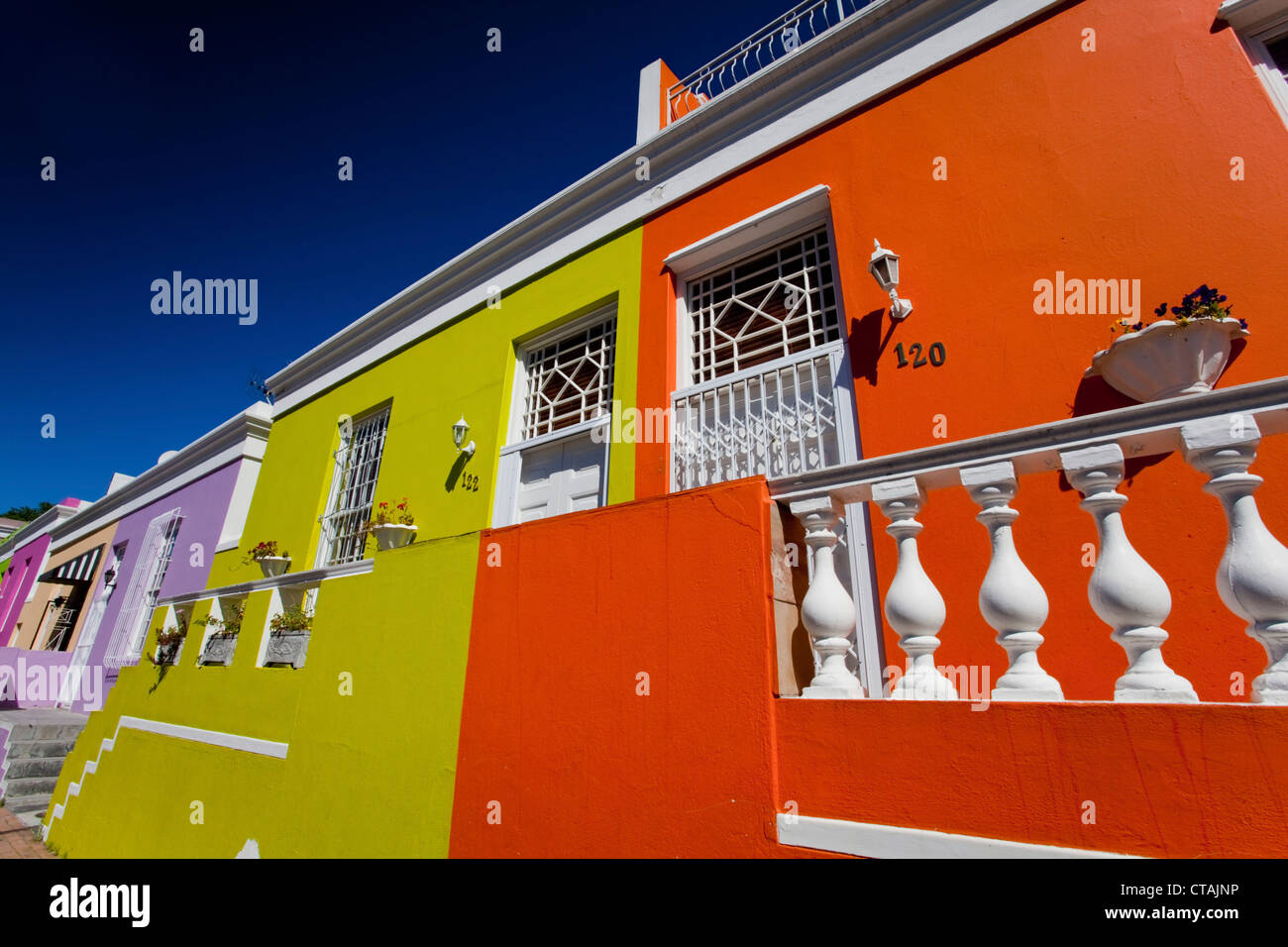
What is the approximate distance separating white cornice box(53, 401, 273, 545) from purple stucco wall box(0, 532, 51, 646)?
209 centimetres

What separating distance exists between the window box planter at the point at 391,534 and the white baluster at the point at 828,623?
488 cm

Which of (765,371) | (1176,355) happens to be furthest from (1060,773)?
(765,371)

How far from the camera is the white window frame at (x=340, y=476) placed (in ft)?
23.9

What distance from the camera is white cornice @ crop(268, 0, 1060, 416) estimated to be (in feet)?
14.1

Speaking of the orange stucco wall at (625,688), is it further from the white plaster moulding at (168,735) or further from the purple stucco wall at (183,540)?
the purple stucco wall at (183,540)

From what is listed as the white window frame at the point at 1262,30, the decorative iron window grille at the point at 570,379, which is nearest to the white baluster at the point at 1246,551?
the white window frame at the point at 1262,30

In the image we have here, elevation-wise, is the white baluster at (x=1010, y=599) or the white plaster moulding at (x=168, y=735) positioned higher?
the white baluster at (x=1010, y=599)

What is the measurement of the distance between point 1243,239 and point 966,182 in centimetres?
144

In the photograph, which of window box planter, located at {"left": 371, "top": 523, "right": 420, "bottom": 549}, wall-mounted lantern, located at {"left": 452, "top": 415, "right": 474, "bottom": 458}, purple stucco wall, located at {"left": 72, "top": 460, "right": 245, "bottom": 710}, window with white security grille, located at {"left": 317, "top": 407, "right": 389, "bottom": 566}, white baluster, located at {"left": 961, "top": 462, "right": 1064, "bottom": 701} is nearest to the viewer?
white baluster, located at {"left": 961, "top": 462, "right": 1064, "bottom": 701}

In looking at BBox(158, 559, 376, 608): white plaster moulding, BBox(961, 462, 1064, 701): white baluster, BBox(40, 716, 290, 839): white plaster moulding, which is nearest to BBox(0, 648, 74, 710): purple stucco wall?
BBox(40, 716, 290, 839): white plaster moulding

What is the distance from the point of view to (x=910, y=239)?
12.9ft

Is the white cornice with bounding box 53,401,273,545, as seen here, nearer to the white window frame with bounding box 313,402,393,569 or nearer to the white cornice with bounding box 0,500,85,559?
the white cornice with bounding box 0,500,85,559

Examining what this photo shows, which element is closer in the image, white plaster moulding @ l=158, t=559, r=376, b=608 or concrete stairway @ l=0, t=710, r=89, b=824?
white plaster moulding @ l=158, t=559, r=376, b=608
